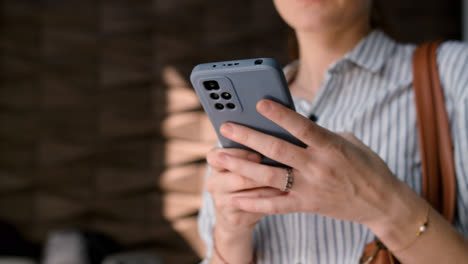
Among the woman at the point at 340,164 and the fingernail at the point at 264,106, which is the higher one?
the fingernail at the point at 264,106

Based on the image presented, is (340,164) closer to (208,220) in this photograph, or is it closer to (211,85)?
(211,85)

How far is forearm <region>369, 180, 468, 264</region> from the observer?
0.42m

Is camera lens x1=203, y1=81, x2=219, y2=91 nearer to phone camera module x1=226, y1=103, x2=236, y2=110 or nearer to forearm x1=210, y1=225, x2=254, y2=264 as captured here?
phone camera module x1=226, y1=103, x2=236, y2=110

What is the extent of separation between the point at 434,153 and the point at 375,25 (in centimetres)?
32

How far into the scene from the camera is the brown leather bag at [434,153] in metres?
0.49

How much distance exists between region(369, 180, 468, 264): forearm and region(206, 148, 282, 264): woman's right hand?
0.12m

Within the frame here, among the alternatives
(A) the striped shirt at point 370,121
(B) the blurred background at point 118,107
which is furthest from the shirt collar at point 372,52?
(B) the blurred background at point 118,107

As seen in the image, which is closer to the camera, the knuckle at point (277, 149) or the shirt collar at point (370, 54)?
the knuckle at point (277, 149)

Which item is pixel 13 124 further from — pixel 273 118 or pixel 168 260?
pixel 273 118

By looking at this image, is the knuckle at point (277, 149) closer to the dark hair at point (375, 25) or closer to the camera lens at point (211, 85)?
the camera lens at point (211, 85)

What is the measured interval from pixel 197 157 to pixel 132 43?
0.61 meters

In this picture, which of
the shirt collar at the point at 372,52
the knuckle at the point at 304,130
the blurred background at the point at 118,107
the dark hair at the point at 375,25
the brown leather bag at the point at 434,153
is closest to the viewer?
the knuckle at the point at 304,130

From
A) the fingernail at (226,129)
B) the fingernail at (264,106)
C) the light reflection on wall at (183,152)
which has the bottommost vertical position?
the light reflection on wall at (183,152)

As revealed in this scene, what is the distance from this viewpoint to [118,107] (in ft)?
5.90
